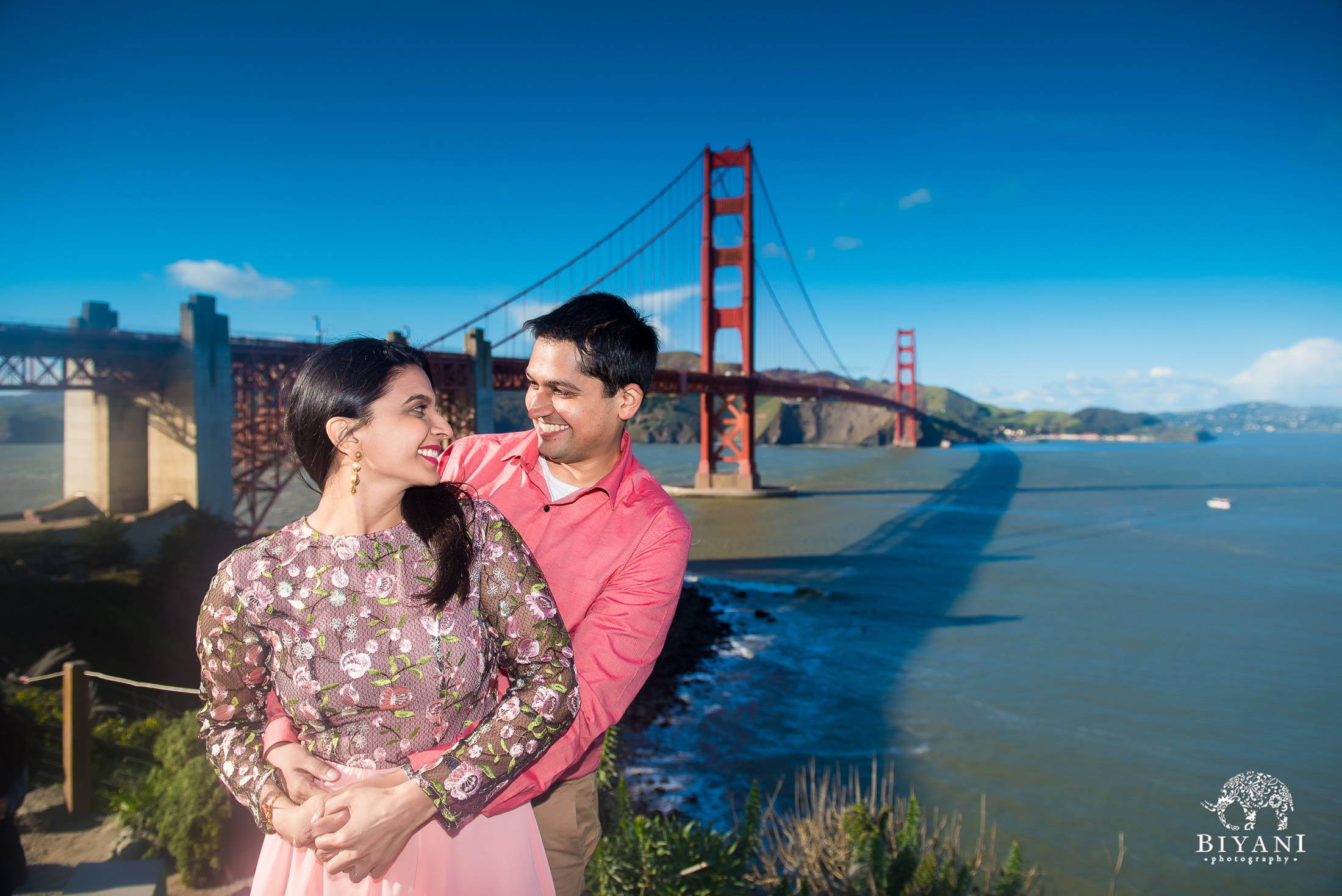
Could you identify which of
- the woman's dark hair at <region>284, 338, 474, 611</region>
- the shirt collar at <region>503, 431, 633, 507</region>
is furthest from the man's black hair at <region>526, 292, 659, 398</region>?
the woman's dark hair at <region>284, 338, 474, 611</region>

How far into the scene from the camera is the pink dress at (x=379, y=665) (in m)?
1.35

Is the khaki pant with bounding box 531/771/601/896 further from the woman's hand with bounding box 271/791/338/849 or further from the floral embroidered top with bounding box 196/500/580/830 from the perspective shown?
the woman's hand with bounding box 271/791/338/849

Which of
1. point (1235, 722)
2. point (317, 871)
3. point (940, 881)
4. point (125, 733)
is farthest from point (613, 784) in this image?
point (1235, 722)

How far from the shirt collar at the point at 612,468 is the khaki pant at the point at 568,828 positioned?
0.63 m

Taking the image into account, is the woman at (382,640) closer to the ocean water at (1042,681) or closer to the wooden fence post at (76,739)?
the wooden fence post at (76,739)

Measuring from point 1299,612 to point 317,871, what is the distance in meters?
22.6

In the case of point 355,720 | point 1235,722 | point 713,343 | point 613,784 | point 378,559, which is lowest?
point 1235,722

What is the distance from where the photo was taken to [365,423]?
1.40 metres

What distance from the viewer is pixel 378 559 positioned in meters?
1.40

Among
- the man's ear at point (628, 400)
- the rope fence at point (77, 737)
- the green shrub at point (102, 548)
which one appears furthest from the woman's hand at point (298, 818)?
the green shrub at point (102, 548)

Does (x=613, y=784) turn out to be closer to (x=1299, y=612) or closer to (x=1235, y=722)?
(x=1235, y=722)

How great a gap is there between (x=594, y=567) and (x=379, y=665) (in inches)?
18.3

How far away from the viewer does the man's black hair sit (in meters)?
1.75

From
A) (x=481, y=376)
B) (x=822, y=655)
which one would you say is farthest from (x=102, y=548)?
(x=822, y=655)
